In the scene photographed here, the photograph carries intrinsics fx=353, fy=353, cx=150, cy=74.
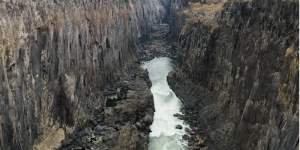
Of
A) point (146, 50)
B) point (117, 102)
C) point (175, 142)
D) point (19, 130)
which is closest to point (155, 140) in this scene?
point (175, 142)

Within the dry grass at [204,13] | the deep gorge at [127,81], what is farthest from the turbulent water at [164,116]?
the dry grass at [204,13]

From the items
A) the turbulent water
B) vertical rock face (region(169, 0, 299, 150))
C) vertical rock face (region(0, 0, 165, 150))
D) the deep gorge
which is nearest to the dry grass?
vertical rock face (region(169, 0, 299, 150))

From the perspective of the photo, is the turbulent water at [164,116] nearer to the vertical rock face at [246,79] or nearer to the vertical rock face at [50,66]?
the vertical rock face at [246,79]

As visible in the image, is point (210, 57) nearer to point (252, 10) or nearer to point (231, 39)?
point (231, 39)

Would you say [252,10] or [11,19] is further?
[252,10]

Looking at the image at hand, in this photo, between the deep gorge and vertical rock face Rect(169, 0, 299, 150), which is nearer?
vertical rock face Rect(169, 0, 299, 150)

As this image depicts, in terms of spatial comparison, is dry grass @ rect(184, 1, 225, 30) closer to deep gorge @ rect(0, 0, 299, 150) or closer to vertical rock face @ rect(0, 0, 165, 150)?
deep gorge @ rect(0, 0, 299, 150)
